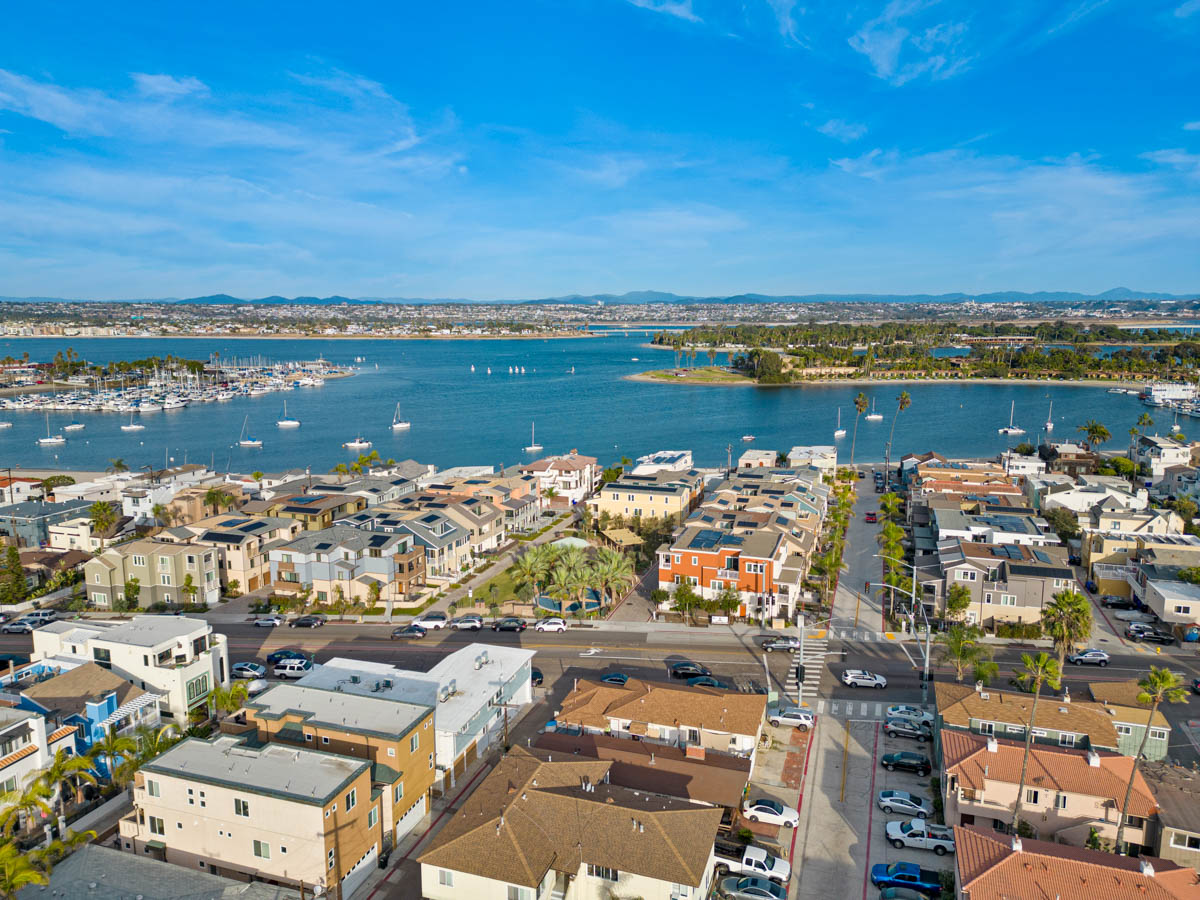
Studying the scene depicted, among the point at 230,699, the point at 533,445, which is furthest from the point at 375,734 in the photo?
the point at 533,445

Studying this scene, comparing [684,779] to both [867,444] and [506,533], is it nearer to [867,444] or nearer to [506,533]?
[506,533]

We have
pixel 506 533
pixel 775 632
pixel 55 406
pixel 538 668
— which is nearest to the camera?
pixel 538 668

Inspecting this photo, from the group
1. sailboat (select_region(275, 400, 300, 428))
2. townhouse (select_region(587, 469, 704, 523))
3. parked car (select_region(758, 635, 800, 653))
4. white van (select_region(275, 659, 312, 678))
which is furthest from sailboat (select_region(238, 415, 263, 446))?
parked car (select_region(758, 635, 800, 653))

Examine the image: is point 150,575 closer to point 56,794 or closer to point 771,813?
point 56,794

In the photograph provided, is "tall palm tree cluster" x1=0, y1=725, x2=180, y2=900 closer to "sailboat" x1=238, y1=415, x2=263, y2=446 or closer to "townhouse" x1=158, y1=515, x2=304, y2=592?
"townhouse" x1=158, y1=515, x2=304, y2=592

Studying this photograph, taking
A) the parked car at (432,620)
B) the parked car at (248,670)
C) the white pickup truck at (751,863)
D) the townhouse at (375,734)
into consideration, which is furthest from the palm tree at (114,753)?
the white pickup truck at (751,863)

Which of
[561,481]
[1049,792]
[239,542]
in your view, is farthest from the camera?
[561,481]

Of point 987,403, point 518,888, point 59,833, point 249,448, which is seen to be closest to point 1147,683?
point 518,888
